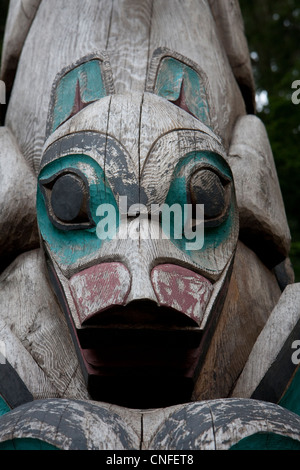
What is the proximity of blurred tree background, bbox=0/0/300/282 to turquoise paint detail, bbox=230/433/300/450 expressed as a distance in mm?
2980

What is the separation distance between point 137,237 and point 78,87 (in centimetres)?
85

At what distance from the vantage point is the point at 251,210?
2619 mm

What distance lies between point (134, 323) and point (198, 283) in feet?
0.78

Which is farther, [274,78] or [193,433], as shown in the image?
[274,78]

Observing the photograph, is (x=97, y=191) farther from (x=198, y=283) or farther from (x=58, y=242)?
(x=198, y=283)

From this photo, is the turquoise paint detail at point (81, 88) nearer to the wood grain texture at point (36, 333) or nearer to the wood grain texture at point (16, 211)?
the wood grain texture at point (16, 211)

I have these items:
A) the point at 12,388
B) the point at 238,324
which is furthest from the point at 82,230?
the point at 238,324

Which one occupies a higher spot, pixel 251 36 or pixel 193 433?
pixel 251 36

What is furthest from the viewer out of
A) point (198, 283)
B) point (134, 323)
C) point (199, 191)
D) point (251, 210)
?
point (251, 210)

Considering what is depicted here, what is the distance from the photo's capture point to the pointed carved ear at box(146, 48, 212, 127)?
8.67ft

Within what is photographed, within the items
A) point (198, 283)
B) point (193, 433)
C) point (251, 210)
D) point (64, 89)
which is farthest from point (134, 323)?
point (64, 89)

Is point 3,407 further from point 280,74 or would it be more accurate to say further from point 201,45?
point 280,74

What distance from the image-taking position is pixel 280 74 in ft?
20.0

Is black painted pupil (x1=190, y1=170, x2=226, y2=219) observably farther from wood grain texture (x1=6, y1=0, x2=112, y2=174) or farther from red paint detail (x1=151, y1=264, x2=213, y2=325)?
wood grain texture (x1=6, y1=0, x2=112, y2=174)
